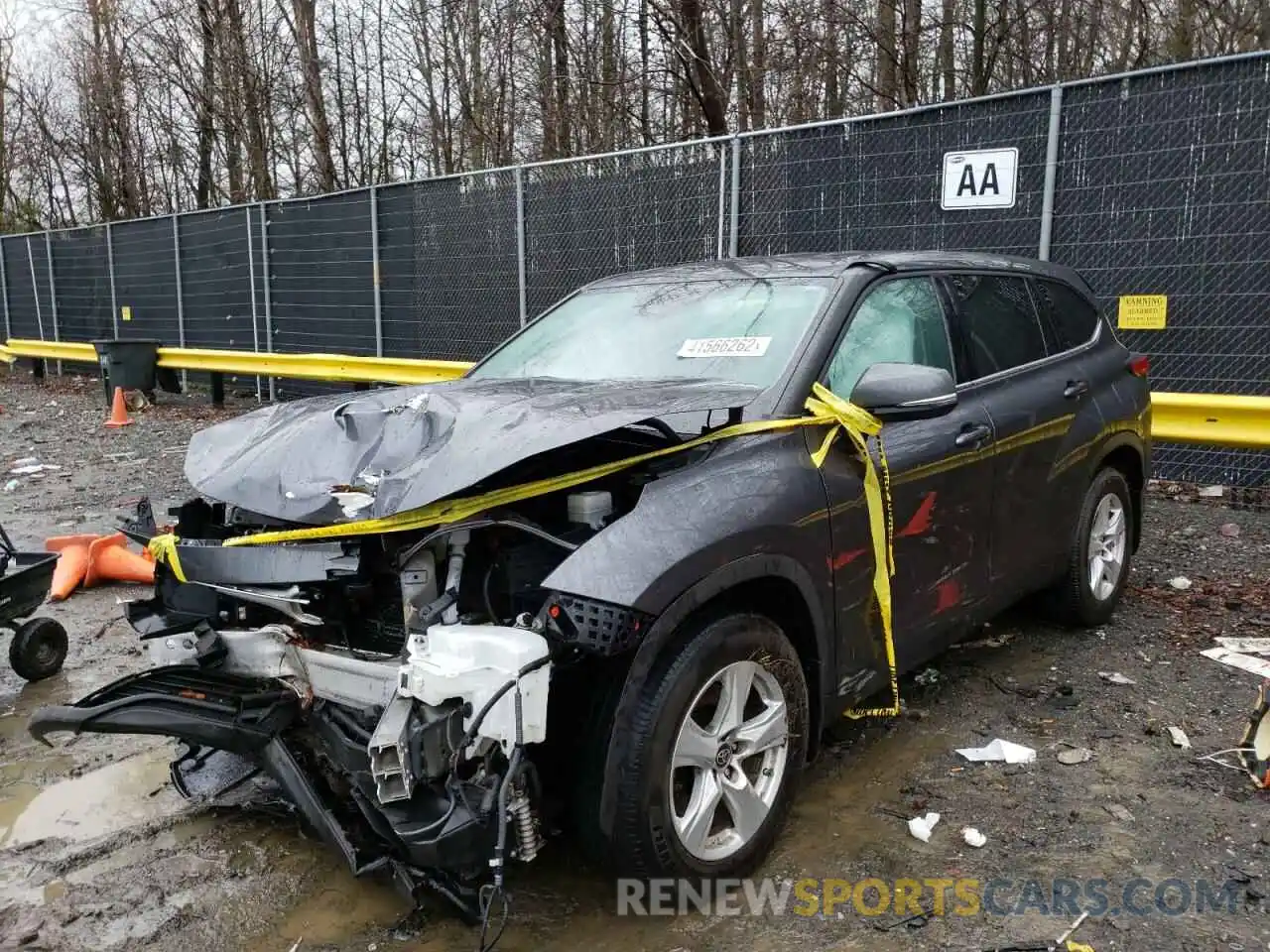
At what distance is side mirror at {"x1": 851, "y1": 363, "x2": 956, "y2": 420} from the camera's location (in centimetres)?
317

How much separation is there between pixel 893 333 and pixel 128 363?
1308cm

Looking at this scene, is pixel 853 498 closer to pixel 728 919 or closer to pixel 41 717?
pixel 728 919

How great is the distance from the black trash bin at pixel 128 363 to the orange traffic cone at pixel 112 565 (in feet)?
29.2

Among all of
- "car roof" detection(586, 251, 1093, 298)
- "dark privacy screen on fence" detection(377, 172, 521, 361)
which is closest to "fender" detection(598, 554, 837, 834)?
"car roof" detection(586, 251, 1093, 298)

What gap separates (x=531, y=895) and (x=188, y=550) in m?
1.41

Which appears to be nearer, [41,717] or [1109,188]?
[41,717]

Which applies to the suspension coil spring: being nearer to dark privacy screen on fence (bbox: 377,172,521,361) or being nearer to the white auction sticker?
the white auction sticker

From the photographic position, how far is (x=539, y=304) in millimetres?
10664

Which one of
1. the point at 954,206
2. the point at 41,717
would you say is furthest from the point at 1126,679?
the point at 954,206

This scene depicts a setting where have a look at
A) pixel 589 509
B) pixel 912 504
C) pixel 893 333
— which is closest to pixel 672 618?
pixel 589 509

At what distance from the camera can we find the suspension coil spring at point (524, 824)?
2.44 m

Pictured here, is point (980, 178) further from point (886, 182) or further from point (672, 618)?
point (672, 618)

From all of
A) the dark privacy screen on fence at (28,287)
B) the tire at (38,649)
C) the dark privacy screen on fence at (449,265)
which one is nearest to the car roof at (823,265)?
the tire at (38,649)

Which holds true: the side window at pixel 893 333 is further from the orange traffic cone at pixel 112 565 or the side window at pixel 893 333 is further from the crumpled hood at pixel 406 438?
the orange traffic cone at pixel 112 565
